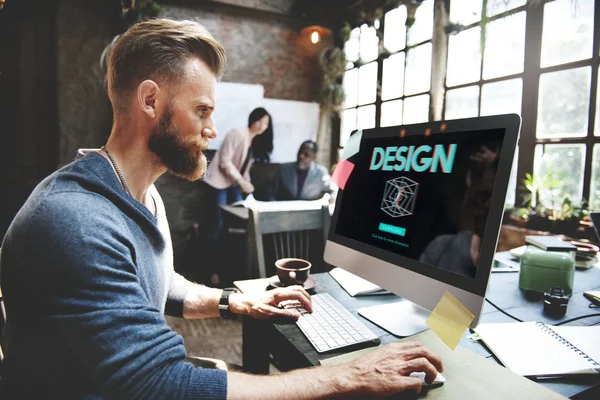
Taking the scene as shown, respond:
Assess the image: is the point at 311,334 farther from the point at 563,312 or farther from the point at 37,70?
the point at 37,70

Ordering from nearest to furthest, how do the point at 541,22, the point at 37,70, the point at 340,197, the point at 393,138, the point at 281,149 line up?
1. the point at 393,138
2. the point at 340,197
3. the point at 541,22
4. the point at 37,70
5. the point at 281,149

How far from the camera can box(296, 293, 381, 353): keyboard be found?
0.84 meters

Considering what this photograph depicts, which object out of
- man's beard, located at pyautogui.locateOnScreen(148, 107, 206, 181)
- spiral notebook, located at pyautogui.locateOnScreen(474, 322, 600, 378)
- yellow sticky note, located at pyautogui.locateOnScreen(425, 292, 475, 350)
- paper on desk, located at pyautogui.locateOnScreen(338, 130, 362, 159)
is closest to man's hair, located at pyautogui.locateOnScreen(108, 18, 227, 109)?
man's beard, located at pyautogui.locateOnScreen(148, 107, 206, 181)

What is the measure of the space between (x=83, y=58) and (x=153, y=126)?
3.88m

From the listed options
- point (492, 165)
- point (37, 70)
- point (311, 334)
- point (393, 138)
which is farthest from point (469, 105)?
point (37, 70)

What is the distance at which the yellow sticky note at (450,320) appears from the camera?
77 centimetres

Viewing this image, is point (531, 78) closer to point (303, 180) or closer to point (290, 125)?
point (303, 180)

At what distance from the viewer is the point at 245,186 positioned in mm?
4434

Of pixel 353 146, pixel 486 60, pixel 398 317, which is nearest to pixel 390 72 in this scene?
pixel 486 60

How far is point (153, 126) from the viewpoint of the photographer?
0.95 meters

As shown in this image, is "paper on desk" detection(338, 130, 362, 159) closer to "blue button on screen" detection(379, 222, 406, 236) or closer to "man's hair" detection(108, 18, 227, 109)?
"blue button on screen" detection(379, 222, 406, 236)

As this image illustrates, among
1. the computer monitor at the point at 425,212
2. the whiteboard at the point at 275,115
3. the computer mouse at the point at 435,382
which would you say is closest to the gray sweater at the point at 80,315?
the computer mouse at the point at 435,382

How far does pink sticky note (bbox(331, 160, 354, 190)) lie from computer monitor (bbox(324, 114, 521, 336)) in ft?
0.09

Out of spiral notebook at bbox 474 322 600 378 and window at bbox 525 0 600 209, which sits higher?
window at bbox 525 0 600 209
